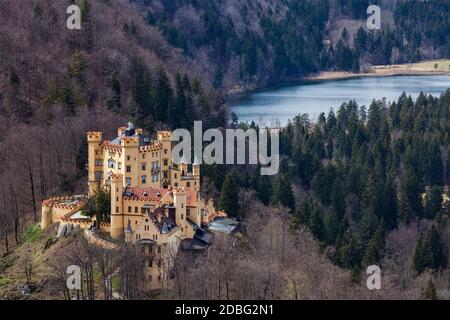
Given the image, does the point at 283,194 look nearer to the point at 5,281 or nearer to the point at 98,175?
the point at 98,175

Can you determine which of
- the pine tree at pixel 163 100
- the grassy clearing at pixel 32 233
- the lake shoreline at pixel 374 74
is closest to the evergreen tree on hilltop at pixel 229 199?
the grassy clearing at pixel 32 233

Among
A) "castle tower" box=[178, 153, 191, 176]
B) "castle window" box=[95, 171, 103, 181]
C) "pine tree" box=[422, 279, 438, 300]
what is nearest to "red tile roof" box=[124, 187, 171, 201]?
"castle window" box=[95, 171, 103, 181]

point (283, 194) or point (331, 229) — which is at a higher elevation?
point (283, 194)

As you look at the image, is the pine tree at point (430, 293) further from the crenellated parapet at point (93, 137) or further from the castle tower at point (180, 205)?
the crenellated parapet at point (93, 137)

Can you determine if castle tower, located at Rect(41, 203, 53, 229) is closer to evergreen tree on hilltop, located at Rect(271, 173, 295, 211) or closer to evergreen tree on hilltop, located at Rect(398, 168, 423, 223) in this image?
evergreen tree on hilltop, located at Rect(271, 173, 295, 211)

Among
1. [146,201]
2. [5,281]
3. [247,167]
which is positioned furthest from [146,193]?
[247,167]

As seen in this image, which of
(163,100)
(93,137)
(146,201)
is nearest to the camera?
(146,201)

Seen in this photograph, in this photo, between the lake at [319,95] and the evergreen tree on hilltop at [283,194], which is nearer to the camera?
the evergreen tree on hilltop at [283,194]
